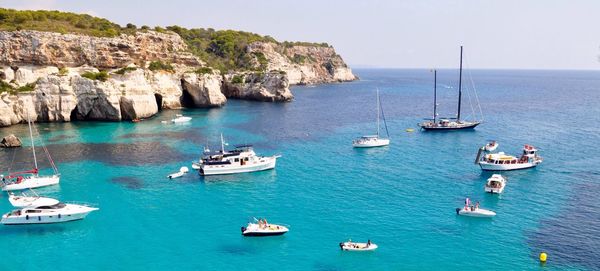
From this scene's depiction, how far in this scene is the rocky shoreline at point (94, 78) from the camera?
294 feet

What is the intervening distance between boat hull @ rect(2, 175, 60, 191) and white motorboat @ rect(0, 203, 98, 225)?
1013cm

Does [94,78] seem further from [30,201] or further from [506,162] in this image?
[506,162]

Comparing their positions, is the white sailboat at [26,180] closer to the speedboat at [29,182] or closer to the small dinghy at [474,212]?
the speedboat at [29,182]

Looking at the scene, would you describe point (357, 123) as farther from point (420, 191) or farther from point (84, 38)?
point (84, 38)

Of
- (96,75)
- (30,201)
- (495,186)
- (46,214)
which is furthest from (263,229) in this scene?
(96,75)

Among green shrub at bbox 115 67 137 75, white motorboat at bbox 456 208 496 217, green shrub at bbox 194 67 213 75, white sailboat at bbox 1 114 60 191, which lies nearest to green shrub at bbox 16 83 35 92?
green shrub at bbox 115 67 137 75

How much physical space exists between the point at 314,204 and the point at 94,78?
66.3 meters

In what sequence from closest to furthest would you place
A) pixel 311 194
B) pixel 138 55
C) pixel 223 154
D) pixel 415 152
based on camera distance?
pixel 311 194
pixel 223 154
pixel 415 152
pixel 138 55

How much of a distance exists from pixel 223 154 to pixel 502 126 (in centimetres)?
6187

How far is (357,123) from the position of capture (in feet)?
330

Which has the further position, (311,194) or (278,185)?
(278,185)

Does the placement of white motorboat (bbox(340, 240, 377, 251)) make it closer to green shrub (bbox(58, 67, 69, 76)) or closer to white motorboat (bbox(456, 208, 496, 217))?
white motorboat (bbox(456, 208, 496, 217))

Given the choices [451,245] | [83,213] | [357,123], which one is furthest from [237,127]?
[451,245]

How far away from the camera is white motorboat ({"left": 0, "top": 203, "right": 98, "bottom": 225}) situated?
138ft
